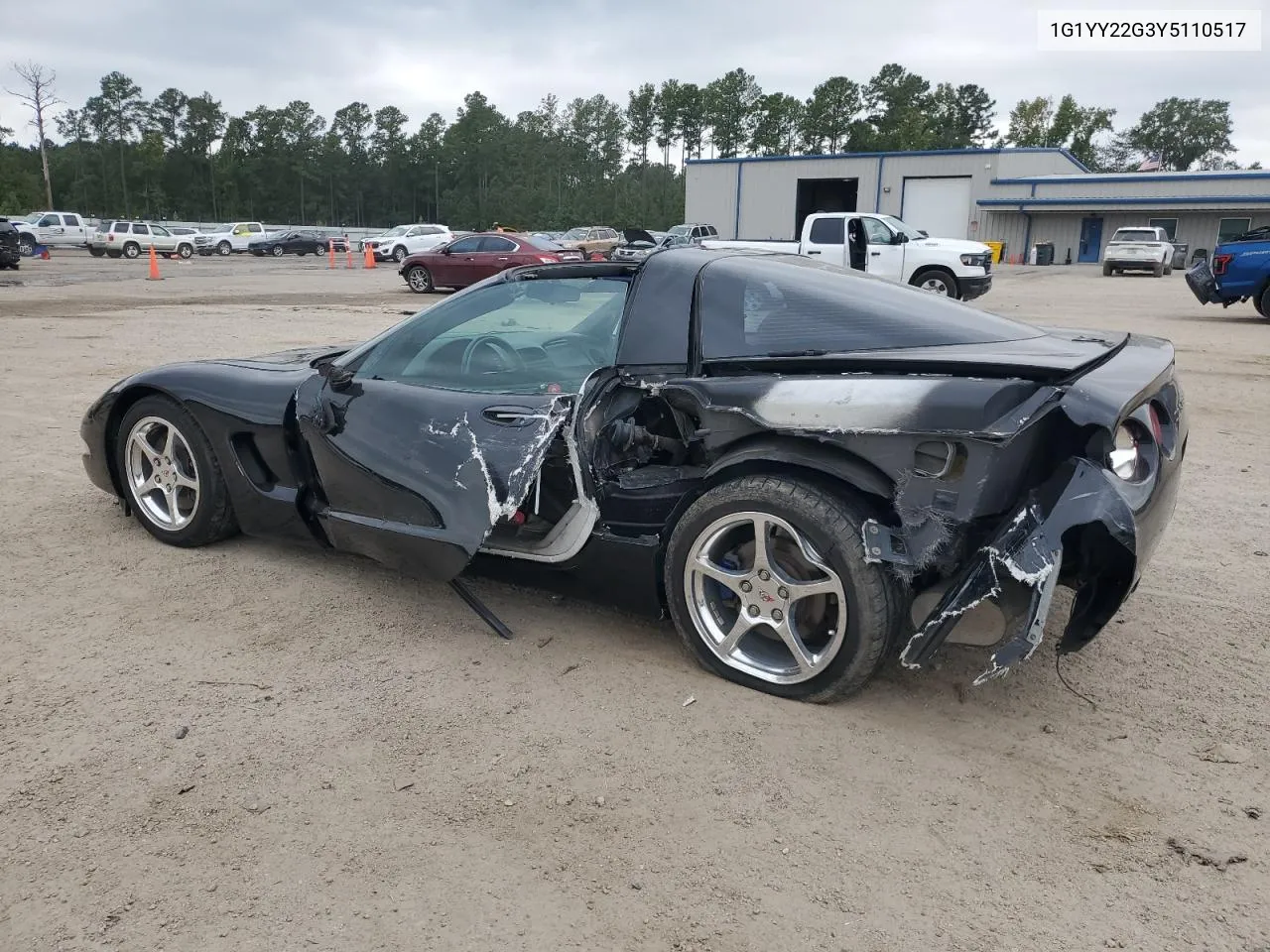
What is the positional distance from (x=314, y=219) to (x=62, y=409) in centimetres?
10652

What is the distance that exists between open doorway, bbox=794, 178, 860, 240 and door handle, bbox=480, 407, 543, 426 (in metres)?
46.5

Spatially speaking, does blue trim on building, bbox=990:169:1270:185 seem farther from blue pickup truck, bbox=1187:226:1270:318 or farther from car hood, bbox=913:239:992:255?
blue pickup truck, bbox=1187:226:1270:318

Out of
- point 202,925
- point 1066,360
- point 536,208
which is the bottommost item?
point 202,925

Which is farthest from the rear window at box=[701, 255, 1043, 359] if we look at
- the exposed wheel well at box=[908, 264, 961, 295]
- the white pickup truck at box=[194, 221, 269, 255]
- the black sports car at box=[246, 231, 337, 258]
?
the black sports car at box=[246, 231, 337, 258]

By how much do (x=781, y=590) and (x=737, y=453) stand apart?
463 millimetres

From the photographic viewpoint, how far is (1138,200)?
42.7 meters

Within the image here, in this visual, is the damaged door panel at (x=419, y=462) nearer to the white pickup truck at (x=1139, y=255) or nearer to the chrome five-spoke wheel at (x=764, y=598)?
the chrome five-spoke wheel at (x=764, y=598)

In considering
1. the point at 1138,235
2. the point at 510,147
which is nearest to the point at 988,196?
the point at 1138,235

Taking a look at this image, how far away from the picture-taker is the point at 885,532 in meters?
2.80

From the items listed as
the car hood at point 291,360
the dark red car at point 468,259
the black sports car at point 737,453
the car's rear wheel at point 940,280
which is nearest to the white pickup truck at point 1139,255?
the car's rear wheel at point 940,280

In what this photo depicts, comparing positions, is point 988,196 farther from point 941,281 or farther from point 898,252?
point 941,281

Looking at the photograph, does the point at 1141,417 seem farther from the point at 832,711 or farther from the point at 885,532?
the point at 832,711

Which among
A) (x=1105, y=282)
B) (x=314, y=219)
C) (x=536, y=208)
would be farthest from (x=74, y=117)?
(x=1105, y=282)

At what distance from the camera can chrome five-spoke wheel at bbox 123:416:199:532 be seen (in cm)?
430
